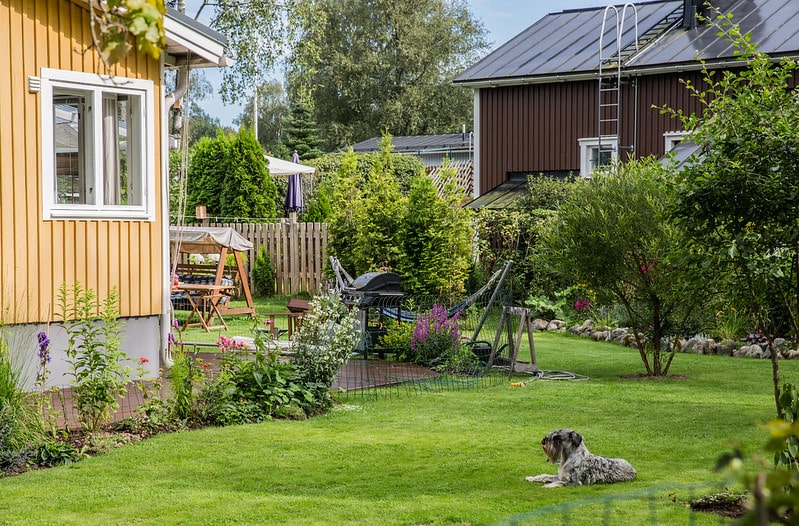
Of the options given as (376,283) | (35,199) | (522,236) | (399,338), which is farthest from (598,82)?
(35,199)

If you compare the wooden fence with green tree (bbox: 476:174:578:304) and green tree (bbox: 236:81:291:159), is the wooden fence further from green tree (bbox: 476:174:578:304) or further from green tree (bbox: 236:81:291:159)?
green tree (bbox: 236:81:291:159)

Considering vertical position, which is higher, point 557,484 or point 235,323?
point 235,323

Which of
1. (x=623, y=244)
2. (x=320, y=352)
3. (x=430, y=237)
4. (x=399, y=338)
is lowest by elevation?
(x=399, y=338)

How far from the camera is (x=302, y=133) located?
5022 centimetres

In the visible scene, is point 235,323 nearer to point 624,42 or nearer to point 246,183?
point 246,183

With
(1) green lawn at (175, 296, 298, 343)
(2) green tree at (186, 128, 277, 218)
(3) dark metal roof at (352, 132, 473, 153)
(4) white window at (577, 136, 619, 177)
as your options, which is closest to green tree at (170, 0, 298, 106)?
(2) green tree at (186, 128, 277, 218)

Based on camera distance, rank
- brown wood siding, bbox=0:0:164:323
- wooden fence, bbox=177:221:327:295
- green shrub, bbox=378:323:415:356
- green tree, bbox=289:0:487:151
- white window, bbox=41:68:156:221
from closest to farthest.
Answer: brown wood siding, bbox=0:0:164:323 < white window, bbox=41:68:156:221 < green shrub, bbox=378:323:415:356 < wooden fence, bbox=177:221:327:295 < green tree, bbox=289:0:487:151

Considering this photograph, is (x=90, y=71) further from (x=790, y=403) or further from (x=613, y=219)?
(x=790, y=403)

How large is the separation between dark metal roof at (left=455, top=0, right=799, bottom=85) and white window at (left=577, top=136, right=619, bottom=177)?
167cm

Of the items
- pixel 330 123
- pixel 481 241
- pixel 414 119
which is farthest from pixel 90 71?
pixel 330 123

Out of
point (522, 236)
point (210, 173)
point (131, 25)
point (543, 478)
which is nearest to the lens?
point (131, 25)

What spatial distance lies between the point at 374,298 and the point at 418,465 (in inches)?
225

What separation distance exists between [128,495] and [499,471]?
8.28 feet

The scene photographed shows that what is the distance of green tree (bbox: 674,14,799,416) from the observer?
7.02m
